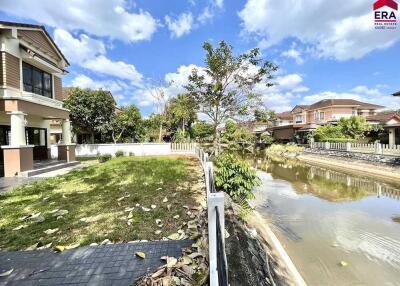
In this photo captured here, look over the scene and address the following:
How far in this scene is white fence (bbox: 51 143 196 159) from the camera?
2234cm

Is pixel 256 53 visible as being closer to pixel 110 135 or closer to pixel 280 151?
pixel 110 135

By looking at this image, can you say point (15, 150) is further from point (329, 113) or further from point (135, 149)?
point (329, 113)

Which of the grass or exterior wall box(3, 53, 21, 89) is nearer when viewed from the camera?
the grass

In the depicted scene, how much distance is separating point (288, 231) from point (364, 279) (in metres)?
2.67

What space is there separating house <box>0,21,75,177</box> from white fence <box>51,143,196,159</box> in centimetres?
557

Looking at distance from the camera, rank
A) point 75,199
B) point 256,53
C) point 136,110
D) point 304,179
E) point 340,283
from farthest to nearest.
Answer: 1. point 136,110
2. point 256,53
3. point 304,179
4. point 75,199
5. point 340,283

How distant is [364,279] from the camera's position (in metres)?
5.61

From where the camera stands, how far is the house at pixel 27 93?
10.9 metres

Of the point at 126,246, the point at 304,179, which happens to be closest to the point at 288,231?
the point at 126,246

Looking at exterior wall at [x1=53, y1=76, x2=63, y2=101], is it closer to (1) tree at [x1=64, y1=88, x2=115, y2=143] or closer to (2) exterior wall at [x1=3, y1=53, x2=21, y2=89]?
(2) exterior wall at [x1=3, y1=53, x2=21, y2=89]

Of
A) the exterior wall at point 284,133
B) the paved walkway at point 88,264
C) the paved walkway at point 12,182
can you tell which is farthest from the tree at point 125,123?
the exterior wall at point 284,133

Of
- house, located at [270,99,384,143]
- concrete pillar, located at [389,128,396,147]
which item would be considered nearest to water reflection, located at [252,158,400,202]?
concrete pillar, located at [389,128,396,147]

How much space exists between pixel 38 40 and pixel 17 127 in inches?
240

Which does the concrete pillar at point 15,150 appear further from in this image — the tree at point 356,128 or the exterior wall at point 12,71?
the tree at point 356,128
